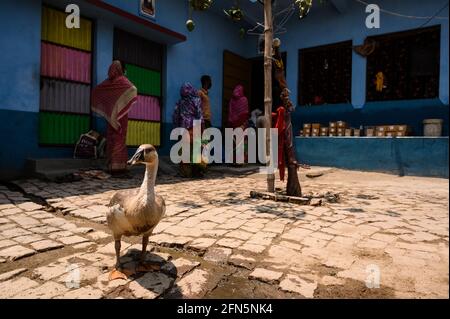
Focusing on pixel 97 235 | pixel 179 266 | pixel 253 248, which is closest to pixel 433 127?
pixel 253 248

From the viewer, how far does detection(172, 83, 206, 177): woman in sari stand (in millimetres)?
8320

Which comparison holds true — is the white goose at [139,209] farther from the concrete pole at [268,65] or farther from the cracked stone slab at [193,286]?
the concrete pole at [268,65]

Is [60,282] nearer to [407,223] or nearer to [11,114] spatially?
[407,223]

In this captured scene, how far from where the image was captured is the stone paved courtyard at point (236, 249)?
2322mm

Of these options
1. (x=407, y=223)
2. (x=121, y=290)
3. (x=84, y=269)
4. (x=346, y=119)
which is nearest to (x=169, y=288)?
(x=121, y=290)

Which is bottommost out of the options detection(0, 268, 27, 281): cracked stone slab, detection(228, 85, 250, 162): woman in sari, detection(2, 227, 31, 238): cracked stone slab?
detection(0, 268, 27, 281): cracked stone slab

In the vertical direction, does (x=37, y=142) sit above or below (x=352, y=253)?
above

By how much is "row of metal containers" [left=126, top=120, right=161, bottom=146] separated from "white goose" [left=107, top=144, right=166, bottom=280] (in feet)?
22.0

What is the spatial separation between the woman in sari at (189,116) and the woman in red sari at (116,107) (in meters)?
1.52

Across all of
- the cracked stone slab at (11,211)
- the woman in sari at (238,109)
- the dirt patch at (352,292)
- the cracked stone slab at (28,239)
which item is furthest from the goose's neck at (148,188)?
the woman in sari at (238,109)

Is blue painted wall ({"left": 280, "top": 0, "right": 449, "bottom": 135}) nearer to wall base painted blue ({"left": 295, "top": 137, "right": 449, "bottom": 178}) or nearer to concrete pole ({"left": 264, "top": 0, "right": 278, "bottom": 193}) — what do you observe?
wall base painted blue ({"left": 295, "top": 137, "right": 449, "bottom": 178})

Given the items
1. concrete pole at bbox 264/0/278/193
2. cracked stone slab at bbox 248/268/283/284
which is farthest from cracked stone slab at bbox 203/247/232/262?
concrete pole at bbox 264/0/278/193
